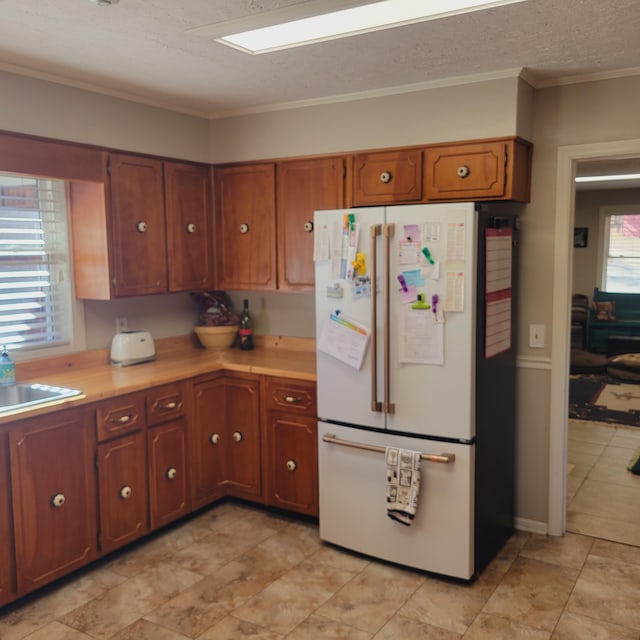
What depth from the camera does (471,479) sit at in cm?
286

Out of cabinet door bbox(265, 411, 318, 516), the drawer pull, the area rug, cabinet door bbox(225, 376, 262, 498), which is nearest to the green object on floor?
the area rug

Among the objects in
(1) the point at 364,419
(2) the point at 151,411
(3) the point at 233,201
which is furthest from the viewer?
(3) the point at 233,201

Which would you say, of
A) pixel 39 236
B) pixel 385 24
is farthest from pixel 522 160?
pixel 39 236

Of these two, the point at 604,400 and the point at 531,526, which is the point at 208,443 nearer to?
the point at 531,526

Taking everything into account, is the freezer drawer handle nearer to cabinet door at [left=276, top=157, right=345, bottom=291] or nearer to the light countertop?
the light countertop

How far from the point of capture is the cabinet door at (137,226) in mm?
3426

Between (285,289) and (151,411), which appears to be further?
(285,289)

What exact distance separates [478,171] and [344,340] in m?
1.08

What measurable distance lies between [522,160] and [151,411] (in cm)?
229

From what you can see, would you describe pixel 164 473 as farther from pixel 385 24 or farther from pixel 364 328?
pixel 385 24

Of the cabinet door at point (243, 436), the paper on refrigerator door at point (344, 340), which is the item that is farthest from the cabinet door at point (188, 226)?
the paper on refrigerator door at point (344, 340)

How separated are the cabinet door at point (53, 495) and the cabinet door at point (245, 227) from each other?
1.41 metres

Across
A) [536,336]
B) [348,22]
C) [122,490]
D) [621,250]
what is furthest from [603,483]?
[621,250]

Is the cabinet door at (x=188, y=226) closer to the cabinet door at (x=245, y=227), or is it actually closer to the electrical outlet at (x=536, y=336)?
the cabinet door at (x=245, y=227)
